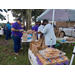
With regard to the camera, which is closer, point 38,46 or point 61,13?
point 38,46

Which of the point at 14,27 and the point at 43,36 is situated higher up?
the point at 14,27

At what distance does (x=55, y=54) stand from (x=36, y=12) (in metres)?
15.5

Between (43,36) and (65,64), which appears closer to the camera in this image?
(65,64)

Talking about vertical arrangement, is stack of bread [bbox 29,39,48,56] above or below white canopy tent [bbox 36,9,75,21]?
below

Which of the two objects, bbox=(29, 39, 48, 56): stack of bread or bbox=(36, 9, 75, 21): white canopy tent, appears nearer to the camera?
bbox=(29, 39, 48, 56): stack of bread

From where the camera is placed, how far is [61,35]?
425 cm

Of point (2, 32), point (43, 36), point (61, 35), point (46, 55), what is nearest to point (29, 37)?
point (43, 36)

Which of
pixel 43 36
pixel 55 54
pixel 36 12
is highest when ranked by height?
pixel 36 12

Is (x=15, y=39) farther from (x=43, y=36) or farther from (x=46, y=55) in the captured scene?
(x=46, y=55)

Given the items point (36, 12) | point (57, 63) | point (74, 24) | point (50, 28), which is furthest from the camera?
point (36, 12)

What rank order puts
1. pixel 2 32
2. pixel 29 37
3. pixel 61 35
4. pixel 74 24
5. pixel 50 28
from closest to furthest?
pixel 50 28
pixel 29 37
pixel 61 35
pixel 2 32
pixel 74 24

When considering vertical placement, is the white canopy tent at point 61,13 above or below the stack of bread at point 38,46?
above

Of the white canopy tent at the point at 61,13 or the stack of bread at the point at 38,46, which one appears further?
the white canopy tent at the point at 61,13

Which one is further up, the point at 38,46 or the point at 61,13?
the point at 61,13
